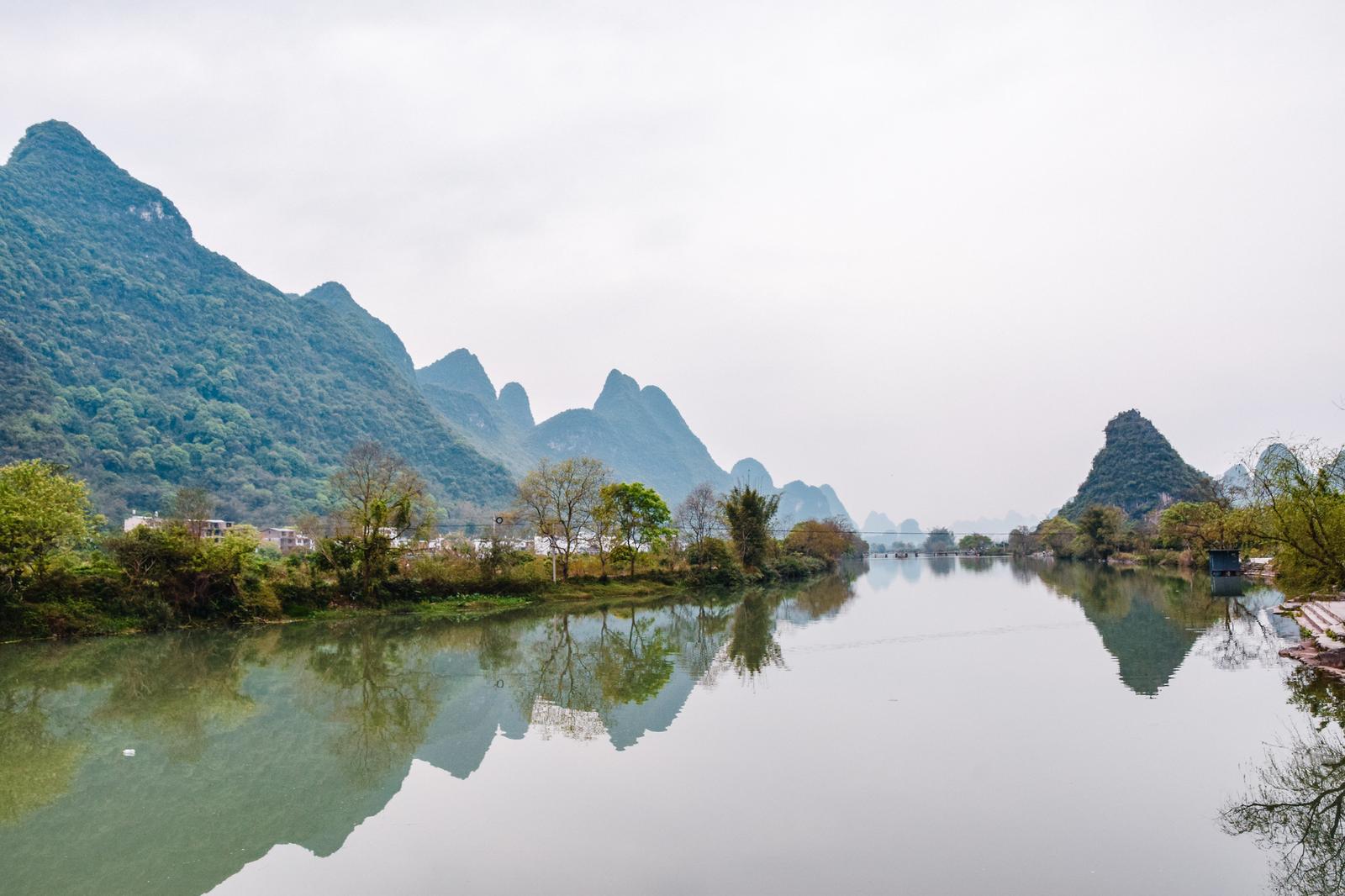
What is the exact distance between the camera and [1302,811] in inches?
352

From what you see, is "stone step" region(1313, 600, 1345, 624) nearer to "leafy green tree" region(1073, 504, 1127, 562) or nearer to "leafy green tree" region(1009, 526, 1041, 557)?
"leafy green tree" region(1073, 504, 1127, 562)

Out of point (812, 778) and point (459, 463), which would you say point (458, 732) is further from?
point (459, 463)

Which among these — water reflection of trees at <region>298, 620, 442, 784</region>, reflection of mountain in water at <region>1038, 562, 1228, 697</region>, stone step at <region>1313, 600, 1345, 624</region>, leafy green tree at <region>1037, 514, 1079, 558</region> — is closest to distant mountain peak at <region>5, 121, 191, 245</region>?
water reflection of trees at <region>298, 620, 442, 784</region>

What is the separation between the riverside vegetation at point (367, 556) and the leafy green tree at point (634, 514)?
85mm

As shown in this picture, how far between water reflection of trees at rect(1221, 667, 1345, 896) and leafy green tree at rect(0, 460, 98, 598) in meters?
29.5

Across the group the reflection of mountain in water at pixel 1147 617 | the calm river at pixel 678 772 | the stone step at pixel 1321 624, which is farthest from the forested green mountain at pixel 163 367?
the stone step at pixel 1321 624

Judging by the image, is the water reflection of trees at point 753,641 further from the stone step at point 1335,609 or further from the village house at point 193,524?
the village house at point 193,524

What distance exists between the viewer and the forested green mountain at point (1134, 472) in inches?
4818

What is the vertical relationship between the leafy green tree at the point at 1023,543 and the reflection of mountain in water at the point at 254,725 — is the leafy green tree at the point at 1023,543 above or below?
below

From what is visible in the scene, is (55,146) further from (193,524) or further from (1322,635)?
(1322,635)

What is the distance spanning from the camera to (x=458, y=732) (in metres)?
13.0

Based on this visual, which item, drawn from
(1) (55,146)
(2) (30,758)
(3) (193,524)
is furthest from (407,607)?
(1) (55,146)

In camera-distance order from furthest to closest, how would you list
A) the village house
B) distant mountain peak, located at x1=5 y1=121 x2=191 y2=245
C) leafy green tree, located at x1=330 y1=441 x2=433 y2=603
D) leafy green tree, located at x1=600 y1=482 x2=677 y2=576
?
distant mountain peak, located at x1=5 y1=121 x2=191 y2=245, leafy green tree, located at x1=600 y1=482 x2=677 y2=576, leafy green tree, located at x1=330 y1=441 x2=433 y2=603, the village house

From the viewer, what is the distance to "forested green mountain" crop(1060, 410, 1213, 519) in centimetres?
12238
